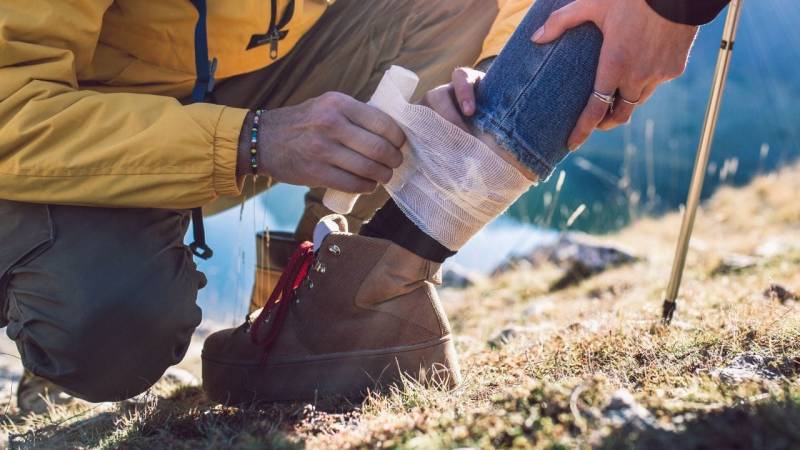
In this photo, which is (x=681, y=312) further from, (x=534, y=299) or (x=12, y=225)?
(x=12, y=225)

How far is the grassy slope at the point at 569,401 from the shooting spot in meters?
1.43

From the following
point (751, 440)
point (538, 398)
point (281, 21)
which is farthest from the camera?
point (281, 21)

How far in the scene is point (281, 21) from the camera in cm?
266

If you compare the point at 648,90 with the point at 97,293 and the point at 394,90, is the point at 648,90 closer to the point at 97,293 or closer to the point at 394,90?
the point at 394,90

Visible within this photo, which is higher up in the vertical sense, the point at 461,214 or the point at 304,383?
the point at 461,214

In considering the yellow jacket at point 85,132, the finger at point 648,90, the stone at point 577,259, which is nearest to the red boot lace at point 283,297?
the yellow jacket at point 85,132

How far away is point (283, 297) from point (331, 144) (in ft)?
A: 1.86

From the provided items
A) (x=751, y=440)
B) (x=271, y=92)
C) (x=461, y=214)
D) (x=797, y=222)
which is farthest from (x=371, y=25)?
(x=797, y=222)

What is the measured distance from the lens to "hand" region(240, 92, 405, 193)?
1995 millimetres

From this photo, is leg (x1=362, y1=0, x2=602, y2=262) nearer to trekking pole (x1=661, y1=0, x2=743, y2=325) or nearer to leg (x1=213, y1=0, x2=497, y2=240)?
trekking pole (x1=661, y1=0, x2=743, y2=325)

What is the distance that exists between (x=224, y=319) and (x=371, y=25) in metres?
1.91

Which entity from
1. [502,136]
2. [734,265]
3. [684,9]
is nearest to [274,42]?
[502,136]

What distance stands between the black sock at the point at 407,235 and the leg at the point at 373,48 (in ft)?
2.98

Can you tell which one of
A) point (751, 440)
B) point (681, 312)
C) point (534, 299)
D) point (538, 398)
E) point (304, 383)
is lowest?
point (534, 299)
